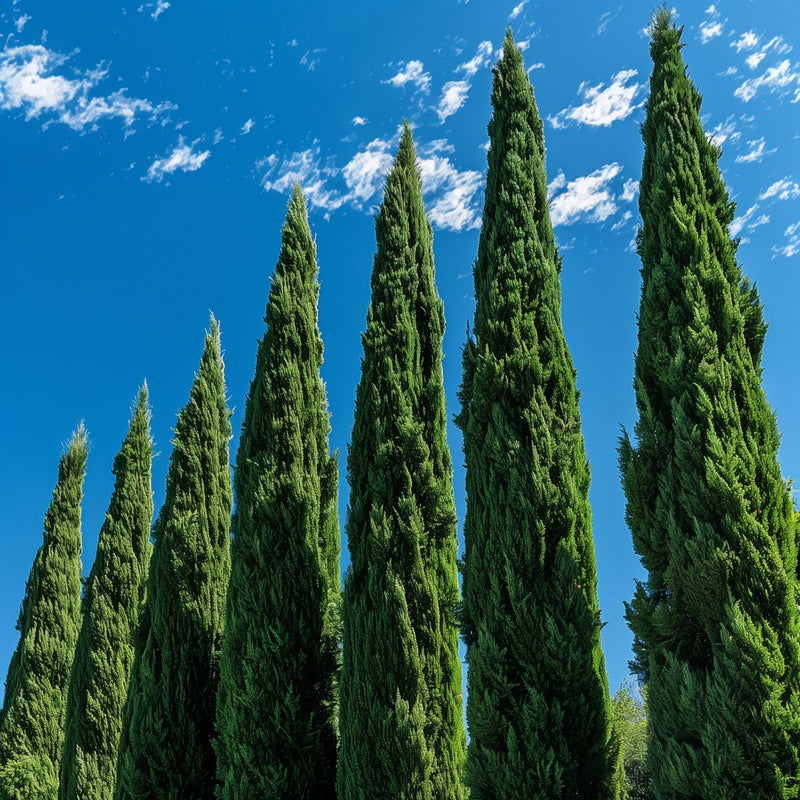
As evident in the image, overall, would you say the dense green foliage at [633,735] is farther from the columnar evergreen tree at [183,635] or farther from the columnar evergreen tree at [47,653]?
the columnar evergreen tree at [47,653]

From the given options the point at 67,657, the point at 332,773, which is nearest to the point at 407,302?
the point at 332,773

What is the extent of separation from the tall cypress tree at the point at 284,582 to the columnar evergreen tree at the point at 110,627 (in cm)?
389

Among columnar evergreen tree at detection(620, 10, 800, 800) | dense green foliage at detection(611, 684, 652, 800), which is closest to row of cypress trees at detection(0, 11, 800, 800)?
columnar evergreen tree at detection(620, 10, 800, 800)

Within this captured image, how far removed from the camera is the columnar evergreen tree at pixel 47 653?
14539mm

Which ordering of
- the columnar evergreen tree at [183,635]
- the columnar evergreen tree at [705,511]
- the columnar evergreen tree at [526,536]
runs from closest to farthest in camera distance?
the columnar evergreen tree at [705,511] < the columnar evergreen tree at [526,536] < the columnar evergreen tree at [183,635]

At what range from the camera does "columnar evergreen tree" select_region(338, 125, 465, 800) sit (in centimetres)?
729

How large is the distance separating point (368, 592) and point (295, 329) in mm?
3992

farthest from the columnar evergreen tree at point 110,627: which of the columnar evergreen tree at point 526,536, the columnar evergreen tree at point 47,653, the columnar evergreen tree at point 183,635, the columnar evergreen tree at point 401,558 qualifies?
the columnar evergreen tree at point 526,536

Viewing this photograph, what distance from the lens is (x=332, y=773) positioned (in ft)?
28.0

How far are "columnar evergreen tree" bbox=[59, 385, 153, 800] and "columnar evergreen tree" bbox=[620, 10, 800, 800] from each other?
8.72m

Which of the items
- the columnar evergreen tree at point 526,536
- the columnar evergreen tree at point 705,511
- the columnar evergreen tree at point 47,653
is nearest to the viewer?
the columnar evergreen tree at point 705,511

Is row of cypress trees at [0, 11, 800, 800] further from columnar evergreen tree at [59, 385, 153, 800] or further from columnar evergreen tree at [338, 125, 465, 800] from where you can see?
columnar evergreen tree at [59, 385, 153, 800]

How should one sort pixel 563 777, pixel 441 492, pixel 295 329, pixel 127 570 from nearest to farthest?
pixel 563 777 < pixel 441 492 < pixel 295 329 < pixel 127 570

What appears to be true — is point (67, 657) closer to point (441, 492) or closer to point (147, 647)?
point (147, 647)
